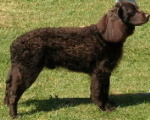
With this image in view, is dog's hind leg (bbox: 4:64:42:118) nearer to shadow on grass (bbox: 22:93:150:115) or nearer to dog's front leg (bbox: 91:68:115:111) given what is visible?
shadow on grass (bbox: 22:93:150:115)

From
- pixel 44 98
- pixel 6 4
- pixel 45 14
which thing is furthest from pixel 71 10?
pixel 44 98

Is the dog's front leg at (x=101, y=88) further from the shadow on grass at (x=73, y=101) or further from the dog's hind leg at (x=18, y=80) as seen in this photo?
the dog's hind leg at (x=18, y=80)

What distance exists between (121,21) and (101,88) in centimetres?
107

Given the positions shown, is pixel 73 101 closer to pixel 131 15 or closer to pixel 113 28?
pixel 113 28

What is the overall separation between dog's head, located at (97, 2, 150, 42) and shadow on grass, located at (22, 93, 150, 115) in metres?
1.23

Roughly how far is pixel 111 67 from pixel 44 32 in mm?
1133

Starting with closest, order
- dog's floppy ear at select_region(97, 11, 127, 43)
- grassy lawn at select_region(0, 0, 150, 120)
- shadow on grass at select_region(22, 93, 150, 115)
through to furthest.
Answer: dog's floppy ear at select_region(97, 11, 127, 43)
grassy lawn at select_region(0, 0, 150, 120)
shadow on grass at select_region(22, 93, 150, 115)

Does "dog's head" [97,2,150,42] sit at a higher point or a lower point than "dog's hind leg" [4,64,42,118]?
higher

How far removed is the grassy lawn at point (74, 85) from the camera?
658 centimetres

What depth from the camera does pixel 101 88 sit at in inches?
262

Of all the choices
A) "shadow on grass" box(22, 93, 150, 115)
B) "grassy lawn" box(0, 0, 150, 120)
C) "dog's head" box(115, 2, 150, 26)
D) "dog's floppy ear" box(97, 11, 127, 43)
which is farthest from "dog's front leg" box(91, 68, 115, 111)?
"dog's head" box(115, 2, 150, 26)

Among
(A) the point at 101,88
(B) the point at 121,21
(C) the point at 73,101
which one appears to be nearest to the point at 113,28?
(B) the point at 121,21

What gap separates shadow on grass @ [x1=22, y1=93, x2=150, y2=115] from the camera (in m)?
6.85

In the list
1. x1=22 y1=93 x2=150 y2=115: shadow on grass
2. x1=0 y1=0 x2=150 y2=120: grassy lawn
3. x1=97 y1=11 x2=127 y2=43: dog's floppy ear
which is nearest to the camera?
x1=97 y1=11 x2=127 y2=43: dog's floppy ear
